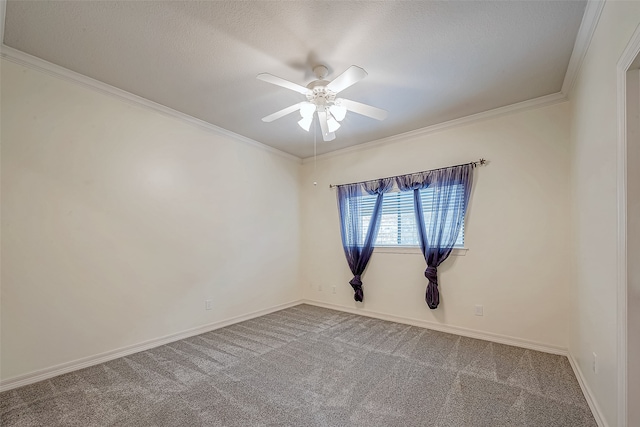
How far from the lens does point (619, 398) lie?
143 centimetres

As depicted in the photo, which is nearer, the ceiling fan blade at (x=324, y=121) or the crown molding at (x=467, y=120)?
the ceiling fan blade at (x=324, y=121)

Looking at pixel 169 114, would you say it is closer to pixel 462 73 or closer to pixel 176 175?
pixel 176 175

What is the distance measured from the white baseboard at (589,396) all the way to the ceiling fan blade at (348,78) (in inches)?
102

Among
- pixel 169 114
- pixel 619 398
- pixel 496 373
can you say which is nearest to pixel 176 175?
pixel 169 114

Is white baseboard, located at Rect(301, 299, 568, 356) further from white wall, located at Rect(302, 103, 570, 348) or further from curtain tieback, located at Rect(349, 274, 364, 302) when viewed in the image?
curtain tieback, located at Rect(349, 274, 364, 302)

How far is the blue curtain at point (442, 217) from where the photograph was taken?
3.30m

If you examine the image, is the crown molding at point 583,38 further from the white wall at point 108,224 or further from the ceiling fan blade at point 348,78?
the white wall at point 108,224

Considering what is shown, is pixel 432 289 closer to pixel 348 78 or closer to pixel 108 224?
pixel 348 78

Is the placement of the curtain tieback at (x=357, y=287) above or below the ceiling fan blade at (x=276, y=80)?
below

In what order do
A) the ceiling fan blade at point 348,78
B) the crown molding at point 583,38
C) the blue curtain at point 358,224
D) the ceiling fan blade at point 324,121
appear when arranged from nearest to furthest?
the crown molding at point 583,38, the ceiling fan blade at point 348,78, the ceiling fan blade at point 324,121, the blue curtain at point 358,224

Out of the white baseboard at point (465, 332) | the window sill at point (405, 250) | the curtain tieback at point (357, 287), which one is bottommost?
the white baseboard at point (465, 332)

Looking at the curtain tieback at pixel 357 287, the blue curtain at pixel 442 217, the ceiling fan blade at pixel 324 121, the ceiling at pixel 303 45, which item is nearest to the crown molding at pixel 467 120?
the ceiling at pixel 303 45

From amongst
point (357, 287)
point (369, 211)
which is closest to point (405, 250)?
point (369, 211)

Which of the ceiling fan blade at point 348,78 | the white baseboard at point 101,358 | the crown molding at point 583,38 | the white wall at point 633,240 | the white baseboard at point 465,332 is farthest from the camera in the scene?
the white baseboard at point 465,332
